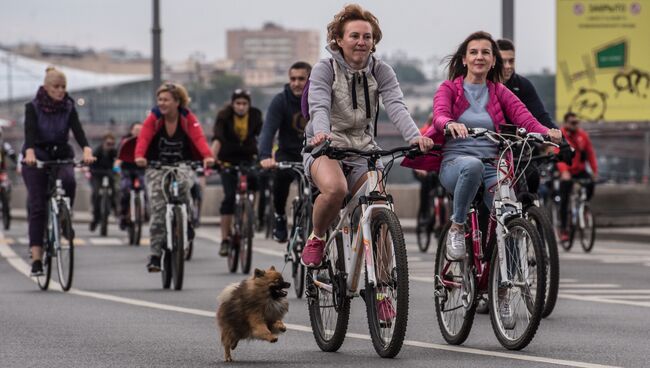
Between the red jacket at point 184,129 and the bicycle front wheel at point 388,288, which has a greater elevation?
the red jacket at point 184,129

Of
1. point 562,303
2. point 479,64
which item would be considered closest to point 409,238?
point 562,303

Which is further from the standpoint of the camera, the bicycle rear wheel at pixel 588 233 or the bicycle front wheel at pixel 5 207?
the bicycle front wheel at pixel 5 207

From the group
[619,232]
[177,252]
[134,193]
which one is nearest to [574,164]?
[619,232]

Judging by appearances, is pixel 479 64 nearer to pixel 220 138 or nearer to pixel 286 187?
pixel 286 187

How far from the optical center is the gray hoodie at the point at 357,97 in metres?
8.81

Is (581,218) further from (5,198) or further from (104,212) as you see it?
(5,198)

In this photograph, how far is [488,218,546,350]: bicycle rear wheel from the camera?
852 cm

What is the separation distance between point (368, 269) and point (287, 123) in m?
5.65

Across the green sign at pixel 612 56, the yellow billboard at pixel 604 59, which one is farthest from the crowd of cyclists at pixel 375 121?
the green sign at pixel 612 56

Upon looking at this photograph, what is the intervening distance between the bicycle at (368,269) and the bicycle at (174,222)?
5.11 metres

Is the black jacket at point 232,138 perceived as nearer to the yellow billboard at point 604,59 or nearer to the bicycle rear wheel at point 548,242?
the bicycle rear wheel at point 548,242

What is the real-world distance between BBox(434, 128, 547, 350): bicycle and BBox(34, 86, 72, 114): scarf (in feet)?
18.0

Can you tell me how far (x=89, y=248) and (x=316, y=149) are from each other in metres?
14.6

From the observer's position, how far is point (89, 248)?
74.4 feet
